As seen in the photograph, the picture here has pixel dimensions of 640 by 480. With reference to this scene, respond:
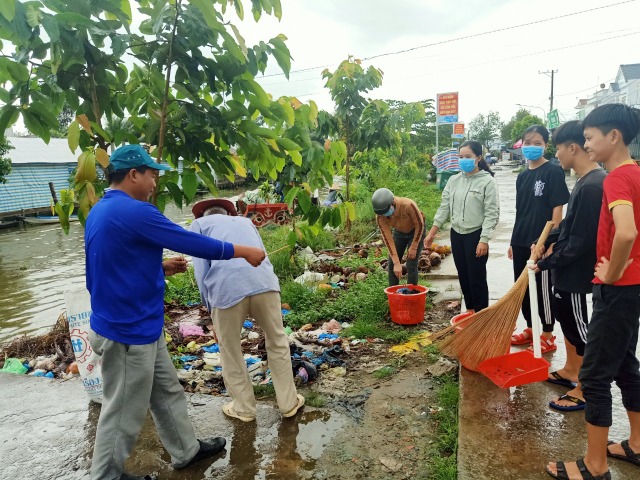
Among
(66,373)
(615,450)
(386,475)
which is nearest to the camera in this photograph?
(615,450)

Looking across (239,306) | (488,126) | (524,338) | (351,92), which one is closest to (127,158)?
(239,306)

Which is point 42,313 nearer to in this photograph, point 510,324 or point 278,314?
point 278,314

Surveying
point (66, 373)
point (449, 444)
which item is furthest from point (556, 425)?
point (66, 373)

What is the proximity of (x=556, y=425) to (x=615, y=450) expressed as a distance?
383mm

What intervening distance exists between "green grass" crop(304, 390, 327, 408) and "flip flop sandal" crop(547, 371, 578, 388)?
62.4 inches

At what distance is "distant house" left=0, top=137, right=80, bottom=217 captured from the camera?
20.7 m

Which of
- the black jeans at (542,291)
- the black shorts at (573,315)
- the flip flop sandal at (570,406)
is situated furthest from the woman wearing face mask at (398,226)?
the flip flop sandal at (570,406)

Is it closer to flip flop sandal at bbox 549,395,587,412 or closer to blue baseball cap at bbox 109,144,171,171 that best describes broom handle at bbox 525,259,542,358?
flip flop sandal at bbox 549,395,587,412

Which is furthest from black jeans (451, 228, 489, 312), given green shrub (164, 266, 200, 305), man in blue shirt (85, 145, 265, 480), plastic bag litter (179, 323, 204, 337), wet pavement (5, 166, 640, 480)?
green shrub (164, 266, 200, 305)

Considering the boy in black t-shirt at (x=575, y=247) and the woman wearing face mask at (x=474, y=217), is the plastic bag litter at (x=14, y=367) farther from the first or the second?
the boy in black t-shirt at (x=575, y=247)

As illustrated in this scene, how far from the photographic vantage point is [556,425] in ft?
8.98

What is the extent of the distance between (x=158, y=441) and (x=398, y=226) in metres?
3.10

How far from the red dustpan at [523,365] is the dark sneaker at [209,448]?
176cm

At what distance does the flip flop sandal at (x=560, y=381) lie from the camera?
314 centimetres
